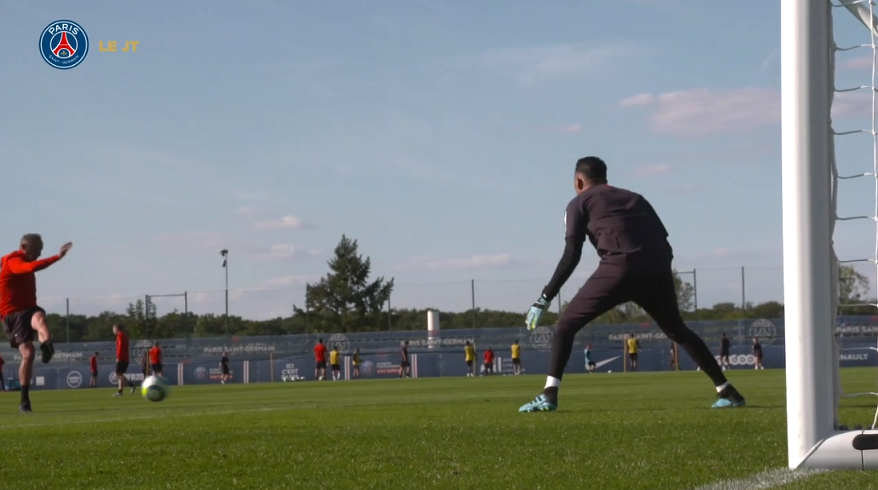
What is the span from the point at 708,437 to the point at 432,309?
52434 millimetres

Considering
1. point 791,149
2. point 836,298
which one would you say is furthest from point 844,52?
point 836,298

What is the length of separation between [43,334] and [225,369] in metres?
39.6

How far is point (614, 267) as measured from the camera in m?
7.44

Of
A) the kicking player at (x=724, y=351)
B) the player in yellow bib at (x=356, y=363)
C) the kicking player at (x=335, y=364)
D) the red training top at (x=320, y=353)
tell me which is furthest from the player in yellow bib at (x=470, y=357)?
the kicking player at (x=724, y=351)

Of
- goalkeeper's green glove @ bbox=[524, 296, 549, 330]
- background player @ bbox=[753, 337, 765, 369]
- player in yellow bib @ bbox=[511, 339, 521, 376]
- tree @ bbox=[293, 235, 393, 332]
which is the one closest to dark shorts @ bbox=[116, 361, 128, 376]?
goalkeeper's green glove @ bbox=[524, 296, 549, 330]

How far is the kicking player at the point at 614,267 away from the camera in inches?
293

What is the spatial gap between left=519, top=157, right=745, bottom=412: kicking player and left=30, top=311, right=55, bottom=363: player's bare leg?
17.7ft

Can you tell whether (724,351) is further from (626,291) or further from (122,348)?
(626,291)

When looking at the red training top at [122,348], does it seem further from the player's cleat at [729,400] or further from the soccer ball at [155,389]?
the player's cleat at [729,400]

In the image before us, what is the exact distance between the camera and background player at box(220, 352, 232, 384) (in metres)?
49.4

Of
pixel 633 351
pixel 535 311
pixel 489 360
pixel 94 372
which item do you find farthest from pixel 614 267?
pixel 94 372

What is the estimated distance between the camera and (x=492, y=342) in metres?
52.7

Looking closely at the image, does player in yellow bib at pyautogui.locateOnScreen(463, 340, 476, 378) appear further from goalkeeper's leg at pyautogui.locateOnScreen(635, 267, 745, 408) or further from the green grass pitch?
the green grass pitch

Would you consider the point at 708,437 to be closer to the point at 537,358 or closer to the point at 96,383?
the point at 537,358
